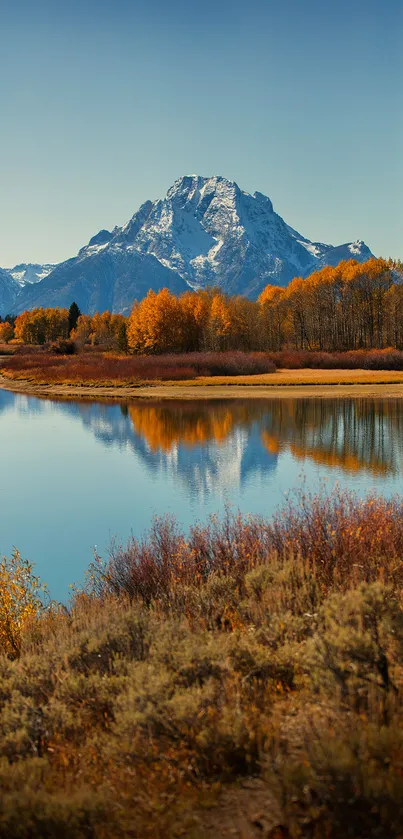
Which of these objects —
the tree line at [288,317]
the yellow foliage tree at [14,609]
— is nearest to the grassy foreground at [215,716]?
the yellow foliage tree at [14,609]

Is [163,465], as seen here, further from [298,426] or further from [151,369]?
[151,369]

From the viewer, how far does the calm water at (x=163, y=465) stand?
16.6m

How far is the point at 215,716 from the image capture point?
5.27 m

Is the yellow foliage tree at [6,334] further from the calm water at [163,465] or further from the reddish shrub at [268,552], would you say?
the reddish shrub at [268,552]

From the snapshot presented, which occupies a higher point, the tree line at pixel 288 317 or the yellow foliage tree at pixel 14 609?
the tree line at pixel 288 317

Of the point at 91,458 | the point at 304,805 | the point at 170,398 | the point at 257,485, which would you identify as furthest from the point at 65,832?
the point at 170,398

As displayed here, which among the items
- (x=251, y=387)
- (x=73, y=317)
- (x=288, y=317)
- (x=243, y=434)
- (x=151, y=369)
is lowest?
(x=243, y=434)

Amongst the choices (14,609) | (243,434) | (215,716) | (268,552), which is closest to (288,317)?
(243,434)

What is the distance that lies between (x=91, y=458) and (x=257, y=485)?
10155 mm

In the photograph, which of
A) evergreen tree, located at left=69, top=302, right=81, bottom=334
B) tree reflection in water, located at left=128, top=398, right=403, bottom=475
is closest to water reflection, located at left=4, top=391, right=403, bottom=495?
tree reflection in water, located at left=128, top=398, right=403, bottom=475

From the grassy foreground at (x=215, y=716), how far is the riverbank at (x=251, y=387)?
141ft

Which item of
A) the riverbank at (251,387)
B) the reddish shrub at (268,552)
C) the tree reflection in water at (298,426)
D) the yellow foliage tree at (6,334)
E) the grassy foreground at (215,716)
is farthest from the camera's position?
the yellow foliage tree at (6,334)

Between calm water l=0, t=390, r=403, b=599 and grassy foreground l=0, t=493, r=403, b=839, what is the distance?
538 cm

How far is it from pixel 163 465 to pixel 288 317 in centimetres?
7804
